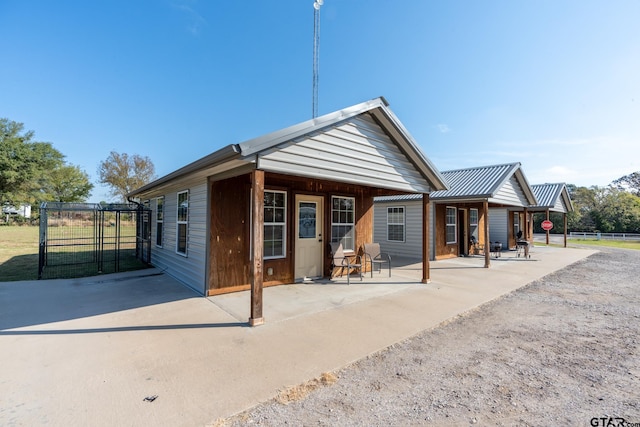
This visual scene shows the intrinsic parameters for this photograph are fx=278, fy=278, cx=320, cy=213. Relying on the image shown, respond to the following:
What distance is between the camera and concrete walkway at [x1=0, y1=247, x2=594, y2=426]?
2336 mm

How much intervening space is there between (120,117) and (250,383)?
58.1 ft

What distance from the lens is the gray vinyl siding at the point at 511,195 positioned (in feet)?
36.9

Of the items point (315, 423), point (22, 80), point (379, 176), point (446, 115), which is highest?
point (22, 80)

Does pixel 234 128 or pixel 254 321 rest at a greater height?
pixel 234 128

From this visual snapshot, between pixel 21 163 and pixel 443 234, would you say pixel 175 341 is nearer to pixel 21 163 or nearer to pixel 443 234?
pixel 443 234

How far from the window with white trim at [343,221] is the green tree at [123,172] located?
110ft

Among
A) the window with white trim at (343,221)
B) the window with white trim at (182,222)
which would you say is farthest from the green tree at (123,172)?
the window with white trim at (343,221)

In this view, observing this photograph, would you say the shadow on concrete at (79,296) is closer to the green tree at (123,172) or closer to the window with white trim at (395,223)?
the window with white trim at (395,223)

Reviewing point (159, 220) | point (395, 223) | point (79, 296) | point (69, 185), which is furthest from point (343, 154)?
point (69, 185)

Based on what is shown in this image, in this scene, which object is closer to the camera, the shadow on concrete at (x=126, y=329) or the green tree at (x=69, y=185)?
the shadow on concrete at (x=126, y=329)

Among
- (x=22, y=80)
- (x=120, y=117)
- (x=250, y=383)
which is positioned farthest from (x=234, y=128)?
(x=250, y=383)

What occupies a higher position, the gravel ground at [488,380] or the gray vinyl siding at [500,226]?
the gray vinyl siding at [500,226]

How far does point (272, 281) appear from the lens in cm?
652

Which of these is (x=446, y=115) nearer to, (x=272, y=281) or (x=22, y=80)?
(x=272, y=281)
